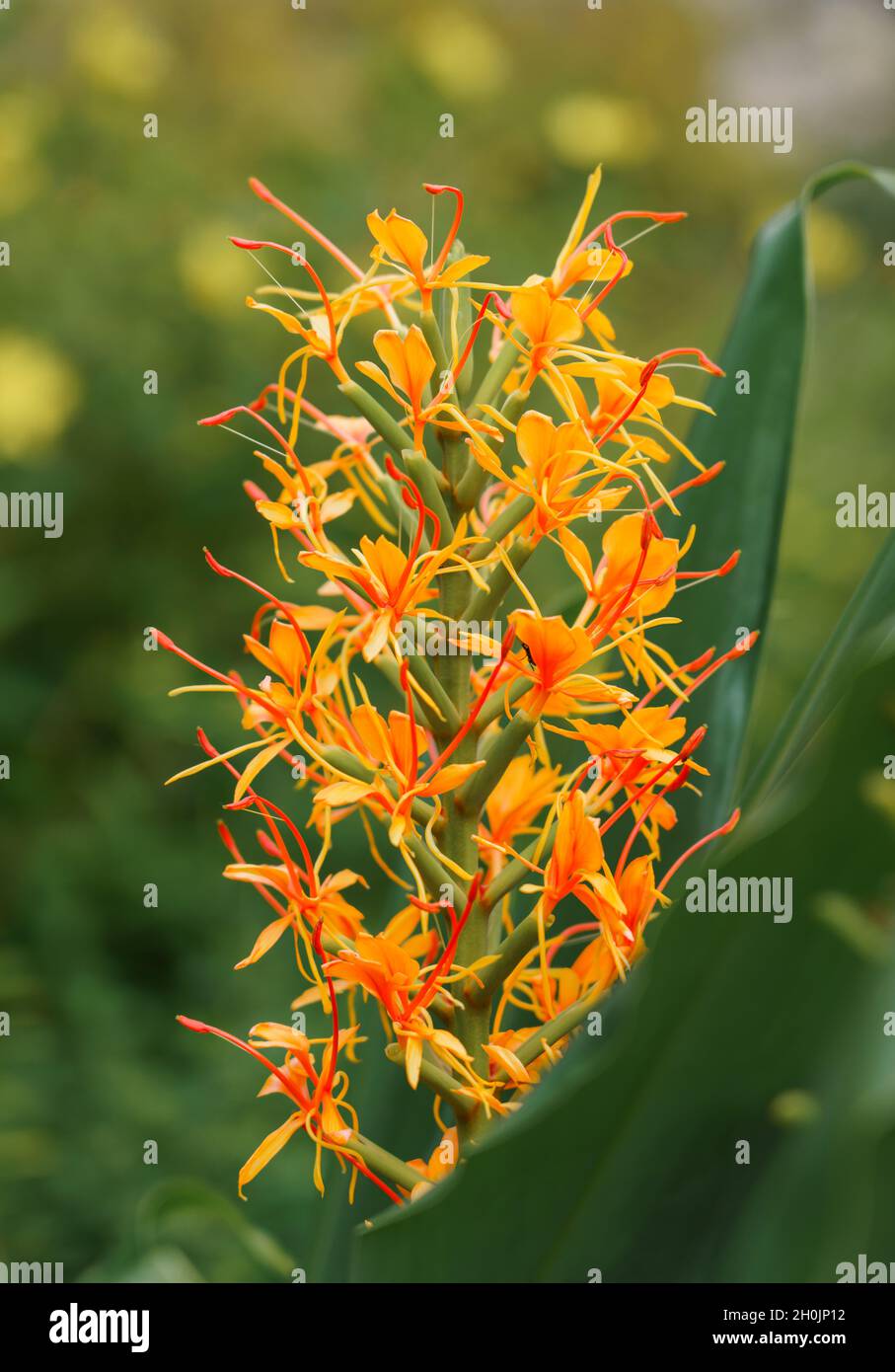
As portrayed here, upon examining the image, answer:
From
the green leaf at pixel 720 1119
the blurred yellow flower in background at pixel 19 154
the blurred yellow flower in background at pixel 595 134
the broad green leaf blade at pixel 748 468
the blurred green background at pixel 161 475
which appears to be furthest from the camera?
the blurred yellow flower in background at pixel 595 134

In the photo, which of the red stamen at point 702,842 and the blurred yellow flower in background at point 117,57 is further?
the blurred yellow flower in background at point 117,57

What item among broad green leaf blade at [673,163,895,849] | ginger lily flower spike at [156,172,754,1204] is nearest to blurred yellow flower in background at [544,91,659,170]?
broad green leaf blade at [673,163,895,849]

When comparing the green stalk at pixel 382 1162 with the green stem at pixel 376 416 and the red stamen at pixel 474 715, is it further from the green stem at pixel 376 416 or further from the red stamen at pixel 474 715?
the green stem at pixel 376 416

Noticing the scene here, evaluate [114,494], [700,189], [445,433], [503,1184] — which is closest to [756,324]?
[445,433]

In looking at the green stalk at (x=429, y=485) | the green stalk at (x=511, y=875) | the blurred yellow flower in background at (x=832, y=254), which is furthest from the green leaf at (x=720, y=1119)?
the blurred yellow flower in background at (x=832, y=254)

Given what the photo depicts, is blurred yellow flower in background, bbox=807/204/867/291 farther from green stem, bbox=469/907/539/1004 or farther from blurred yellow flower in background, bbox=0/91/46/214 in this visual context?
green stem, bbox=469/907/539/1004
